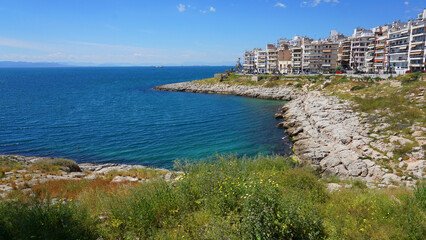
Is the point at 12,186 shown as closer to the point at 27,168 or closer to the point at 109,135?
the point at 27,168

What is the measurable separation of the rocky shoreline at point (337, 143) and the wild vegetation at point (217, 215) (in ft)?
34.7

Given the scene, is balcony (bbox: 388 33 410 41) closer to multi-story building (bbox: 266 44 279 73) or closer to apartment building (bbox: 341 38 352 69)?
apartment building (bbox: 341 38 352 69)

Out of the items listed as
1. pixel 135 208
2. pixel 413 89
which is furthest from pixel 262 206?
pixel 413 89

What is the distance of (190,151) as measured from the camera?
33.1m

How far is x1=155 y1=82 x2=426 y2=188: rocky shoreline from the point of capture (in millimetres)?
22098

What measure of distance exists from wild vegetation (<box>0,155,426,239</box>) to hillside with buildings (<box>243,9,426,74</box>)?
72.9m

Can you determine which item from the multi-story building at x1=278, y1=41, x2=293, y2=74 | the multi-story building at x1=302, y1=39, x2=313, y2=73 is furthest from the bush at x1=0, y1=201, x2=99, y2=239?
the multi-story building at x1=278, y1=41, x2=293, y2=74

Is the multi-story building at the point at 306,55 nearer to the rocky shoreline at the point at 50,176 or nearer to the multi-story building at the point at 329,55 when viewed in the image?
the multi-story building at the point at 329,55

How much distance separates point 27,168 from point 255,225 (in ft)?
71.4

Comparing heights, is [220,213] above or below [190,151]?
above

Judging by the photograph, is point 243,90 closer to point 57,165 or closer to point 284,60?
point 284,60

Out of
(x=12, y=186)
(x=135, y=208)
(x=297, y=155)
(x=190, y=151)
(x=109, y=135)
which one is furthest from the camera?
(x=109, y=135)

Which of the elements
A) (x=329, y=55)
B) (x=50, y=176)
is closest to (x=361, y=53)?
(x=329, y=55)

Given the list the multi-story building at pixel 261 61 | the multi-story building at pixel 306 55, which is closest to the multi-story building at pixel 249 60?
the multi-story building at pixel 261 61
